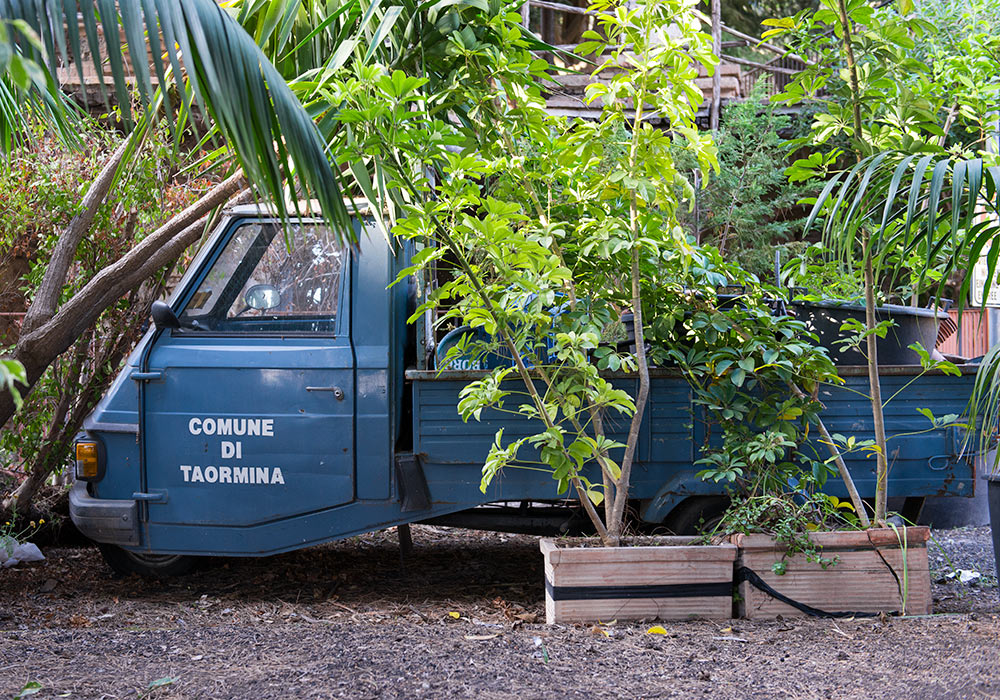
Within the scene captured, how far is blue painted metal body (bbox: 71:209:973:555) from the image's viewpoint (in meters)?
3.78

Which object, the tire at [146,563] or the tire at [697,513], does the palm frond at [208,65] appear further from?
the tire at [146,563]

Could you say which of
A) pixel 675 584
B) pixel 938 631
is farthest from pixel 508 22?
pixel 938 631

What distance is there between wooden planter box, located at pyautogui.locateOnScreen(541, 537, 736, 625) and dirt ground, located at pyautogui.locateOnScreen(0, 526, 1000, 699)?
8 centimetres

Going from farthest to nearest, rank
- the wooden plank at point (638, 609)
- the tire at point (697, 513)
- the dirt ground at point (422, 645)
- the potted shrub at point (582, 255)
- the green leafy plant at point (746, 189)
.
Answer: the green leafy plant at point (746, 189)
the tire at point (697, 513)
the wooden plank at point (638, 609)
the potted shrub at point (582, 255)
the dirt ground at point (422, 645)

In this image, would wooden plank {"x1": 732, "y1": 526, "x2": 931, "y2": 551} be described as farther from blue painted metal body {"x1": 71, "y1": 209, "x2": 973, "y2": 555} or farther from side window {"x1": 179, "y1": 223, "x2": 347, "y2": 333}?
side window {"x1": 179, "y1": 223, "x2": 347, "y2": 333}

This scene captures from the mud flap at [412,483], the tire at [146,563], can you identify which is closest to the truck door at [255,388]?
the mud flap at [412,483]

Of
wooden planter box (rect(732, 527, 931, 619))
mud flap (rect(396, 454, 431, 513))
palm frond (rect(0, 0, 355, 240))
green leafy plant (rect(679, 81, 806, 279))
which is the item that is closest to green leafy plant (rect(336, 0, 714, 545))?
mud flap (rect(396, 454, 431, 513))

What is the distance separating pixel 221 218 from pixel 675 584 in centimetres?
271

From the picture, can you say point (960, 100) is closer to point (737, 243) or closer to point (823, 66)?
point (823, 66)

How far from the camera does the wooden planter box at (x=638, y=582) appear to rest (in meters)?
3.41

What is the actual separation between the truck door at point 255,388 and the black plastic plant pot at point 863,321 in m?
2.26

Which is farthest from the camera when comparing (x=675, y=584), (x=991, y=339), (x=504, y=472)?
(x=991, y=339)

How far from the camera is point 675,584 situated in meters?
3.45

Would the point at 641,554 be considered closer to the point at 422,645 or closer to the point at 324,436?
the point at 422,645
